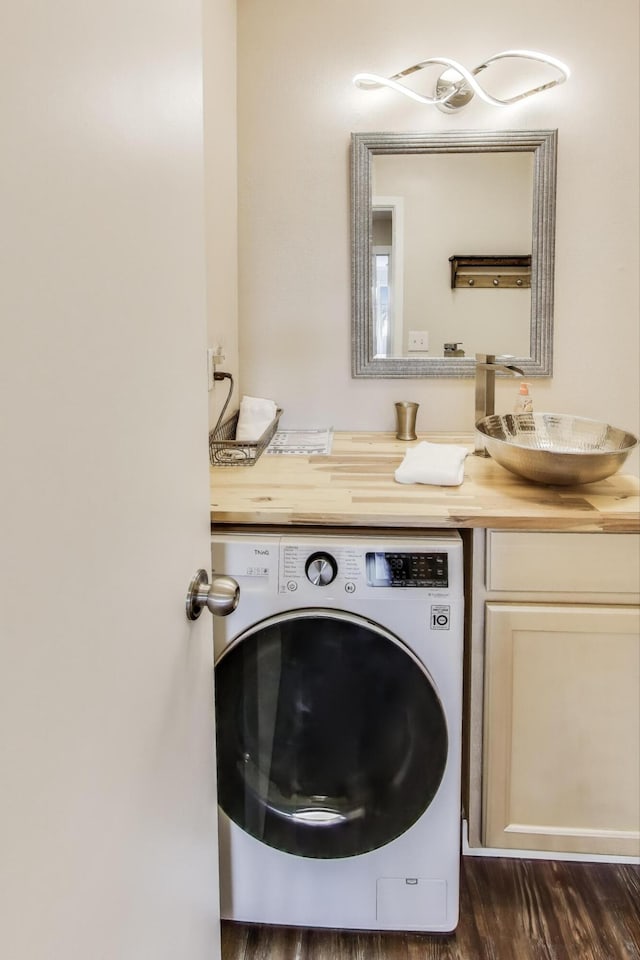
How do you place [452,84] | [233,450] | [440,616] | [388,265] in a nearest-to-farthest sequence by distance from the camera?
[440,616] < [233,450] < [452,84] < [388,265]

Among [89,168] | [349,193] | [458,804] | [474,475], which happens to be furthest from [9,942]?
[349,193]

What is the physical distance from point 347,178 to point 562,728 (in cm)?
171

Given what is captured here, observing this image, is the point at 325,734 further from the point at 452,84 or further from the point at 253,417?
the point at 452,84

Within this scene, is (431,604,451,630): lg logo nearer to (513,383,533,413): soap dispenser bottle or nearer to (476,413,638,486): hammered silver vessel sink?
(476,413,638,486): hammered silver vessel sink

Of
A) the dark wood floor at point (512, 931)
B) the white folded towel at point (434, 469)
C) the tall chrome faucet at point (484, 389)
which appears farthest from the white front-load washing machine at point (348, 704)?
the tall chrome faucet at point (484, 389)

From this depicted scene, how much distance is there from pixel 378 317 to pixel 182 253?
1.46 m

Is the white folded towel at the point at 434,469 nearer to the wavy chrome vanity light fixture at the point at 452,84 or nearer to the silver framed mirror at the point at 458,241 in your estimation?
the silver framed mirror at the point at 458,241

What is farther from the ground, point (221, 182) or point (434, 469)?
point (221, 182)

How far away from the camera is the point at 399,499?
151 centimetres

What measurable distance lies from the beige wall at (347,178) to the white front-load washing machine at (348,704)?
3.16 ft

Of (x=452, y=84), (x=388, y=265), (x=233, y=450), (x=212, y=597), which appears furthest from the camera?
(x=388, y=265)

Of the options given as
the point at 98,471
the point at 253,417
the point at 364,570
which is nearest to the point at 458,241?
the point at 253,417

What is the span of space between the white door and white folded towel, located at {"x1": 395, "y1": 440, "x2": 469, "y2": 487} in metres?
0.86

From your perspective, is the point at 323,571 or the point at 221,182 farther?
the point at 221,182
